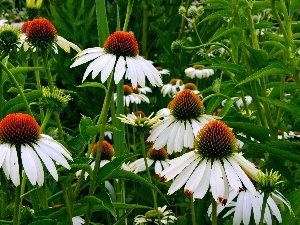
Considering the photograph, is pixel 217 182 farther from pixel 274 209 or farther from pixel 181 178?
pixel 274 209

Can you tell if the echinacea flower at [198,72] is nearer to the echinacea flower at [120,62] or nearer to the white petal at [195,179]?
the echinacea flower at [120,62]

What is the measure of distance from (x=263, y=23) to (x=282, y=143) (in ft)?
1.36

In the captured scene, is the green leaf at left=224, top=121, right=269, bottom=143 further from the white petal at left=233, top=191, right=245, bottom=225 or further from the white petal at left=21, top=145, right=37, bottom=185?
the white petal at left=21, top=145, right=37, bottom=185

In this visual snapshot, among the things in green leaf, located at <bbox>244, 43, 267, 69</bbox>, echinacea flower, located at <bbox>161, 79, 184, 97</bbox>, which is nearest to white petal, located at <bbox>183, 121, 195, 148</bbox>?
green leaf, located at <bbox>244, 43, 267, 69</bbox>

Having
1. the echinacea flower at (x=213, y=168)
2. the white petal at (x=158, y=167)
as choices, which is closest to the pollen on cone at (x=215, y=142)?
the echinacea flower at (x=213, y=168)

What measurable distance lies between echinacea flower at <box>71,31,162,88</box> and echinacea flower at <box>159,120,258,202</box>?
17cm

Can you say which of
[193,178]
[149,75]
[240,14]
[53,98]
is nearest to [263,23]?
[240,14]

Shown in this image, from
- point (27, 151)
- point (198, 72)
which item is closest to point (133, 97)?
point (198, 72)

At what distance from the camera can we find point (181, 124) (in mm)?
1386

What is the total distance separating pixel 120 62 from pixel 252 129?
0.99 ft

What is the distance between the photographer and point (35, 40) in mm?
1479

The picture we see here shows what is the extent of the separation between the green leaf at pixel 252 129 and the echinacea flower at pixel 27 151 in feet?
1.23

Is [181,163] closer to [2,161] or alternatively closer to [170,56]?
[2,161]

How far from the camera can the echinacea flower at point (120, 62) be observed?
1.23 metres
